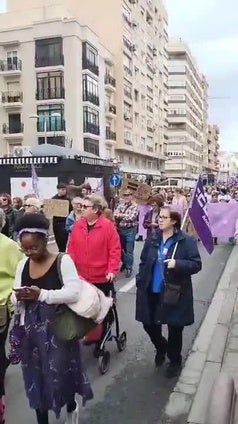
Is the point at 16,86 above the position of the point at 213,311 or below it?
above

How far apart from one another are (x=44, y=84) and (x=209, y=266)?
46.2 metres

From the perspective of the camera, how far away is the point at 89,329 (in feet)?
11.0

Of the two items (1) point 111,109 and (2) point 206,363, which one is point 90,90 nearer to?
(1) point 111,109

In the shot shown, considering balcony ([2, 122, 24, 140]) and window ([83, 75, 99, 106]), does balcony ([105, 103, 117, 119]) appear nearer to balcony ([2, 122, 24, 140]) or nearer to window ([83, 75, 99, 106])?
window ([83, 75, 99, 106])

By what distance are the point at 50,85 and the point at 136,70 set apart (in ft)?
60.6

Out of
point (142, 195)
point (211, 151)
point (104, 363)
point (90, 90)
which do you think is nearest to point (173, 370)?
point (104, 363)

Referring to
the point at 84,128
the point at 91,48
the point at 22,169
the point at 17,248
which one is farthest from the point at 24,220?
the point at 91,48

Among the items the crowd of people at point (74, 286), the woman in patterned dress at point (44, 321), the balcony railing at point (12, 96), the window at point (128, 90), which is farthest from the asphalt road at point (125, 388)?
the window at point (128, 90)

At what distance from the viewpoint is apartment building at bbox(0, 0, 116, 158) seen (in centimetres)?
5269

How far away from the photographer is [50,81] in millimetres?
53938

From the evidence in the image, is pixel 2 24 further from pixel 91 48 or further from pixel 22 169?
pixel 22 169

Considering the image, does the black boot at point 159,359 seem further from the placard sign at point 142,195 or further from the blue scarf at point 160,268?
the placard sign at point 142,195

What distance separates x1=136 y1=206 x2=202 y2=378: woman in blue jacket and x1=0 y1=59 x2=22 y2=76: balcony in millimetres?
53444

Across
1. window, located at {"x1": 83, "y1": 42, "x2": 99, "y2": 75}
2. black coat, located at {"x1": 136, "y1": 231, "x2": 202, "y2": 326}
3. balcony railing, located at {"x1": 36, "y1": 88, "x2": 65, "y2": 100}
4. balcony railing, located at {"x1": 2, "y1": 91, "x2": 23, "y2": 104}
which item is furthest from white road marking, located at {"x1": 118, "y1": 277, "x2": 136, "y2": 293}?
balcony railing, located at {"x1": 2, "y1": 91, "x2": 23, "y2": 104}
